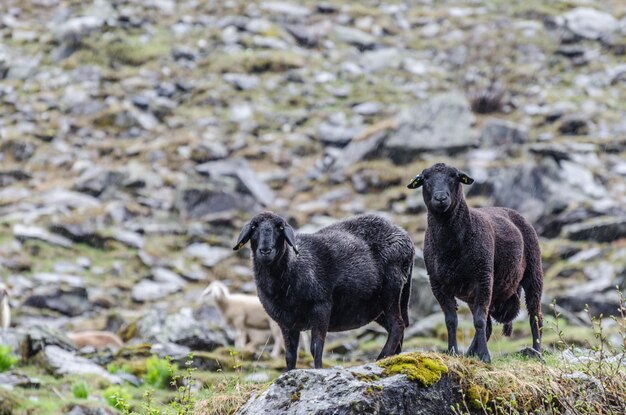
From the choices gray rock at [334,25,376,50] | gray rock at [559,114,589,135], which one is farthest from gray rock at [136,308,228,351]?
gray rock at [334,25,376,50]

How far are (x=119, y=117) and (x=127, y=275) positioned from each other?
11.3m

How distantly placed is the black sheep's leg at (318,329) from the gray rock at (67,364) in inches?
266

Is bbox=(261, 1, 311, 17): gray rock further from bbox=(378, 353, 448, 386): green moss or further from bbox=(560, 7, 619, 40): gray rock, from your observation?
bbox=(378, 353, 448, 386): green moss

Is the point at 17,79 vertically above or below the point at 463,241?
below

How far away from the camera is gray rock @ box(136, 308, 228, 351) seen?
55.5 feet

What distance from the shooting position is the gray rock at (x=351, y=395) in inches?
258

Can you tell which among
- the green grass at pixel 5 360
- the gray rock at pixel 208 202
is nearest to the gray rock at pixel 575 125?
the gray rock at pixel 208 202

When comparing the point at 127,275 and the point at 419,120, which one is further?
the point at 419,120

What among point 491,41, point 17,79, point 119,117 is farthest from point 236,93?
point 491,41

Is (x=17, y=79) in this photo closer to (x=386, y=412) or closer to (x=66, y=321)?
(x=66, y=321)

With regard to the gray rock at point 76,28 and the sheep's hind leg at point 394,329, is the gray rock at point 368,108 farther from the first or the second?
the sheep's hind leg at point 394,329

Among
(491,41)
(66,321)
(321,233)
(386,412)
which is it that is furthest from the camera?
(491,41)

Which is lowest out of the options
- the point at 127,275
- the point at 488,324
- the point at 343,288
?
the point at 127,275

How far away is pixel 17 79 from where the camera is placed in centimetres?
3769
